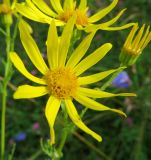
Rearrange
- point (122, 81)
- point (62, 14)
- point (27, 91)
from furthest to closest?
point (122, 81) < point (62, 14) < point (27, 91)

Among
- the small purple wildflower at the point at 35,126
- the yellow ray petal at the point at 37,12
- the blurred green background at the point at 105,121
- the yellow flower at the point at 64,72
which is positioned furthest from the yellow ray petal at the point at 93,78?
the small purple wildflower at the point at 35,126

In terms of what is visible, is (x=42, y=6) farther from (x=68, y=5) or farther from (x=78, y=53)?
(x=78, y=53)

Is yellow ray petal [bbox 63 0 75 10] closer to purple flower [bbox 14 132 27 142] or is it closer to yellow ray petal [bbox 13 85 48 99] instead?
yellow ray petal [bbox 13 85 48 99]

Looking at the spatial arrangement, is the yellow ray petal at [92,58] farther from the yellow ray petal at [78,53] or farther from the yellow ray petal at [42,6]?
the yellow ray petal at [42,6]

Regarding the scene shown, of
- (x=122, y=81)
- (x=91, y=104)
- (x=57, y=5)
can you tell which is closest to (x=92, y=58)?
(x=91, y=104)

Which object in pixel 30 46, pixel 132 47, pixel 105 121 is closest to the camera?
pixel 30 46

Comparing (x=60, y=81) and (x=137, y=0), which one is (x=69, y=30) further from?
(x=137, y=0)

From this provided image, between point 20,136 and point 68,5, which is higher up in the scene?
point 68,5
